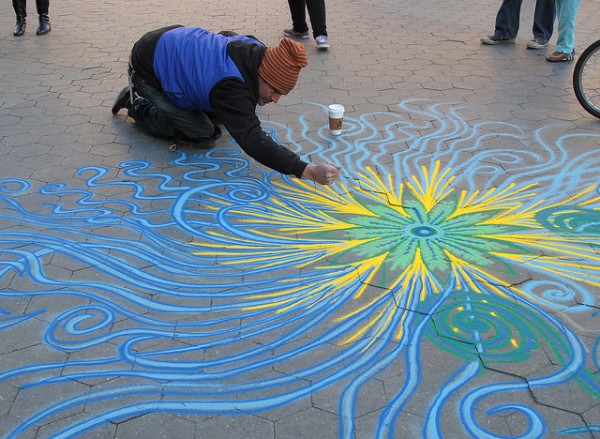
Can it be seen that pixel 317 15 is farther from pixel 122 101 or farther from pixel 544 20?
pixel 122 101

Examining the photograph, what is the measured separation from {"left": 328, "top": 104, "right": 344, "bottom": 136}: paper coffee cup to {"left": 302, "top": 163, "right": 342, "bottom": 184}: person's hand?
113 centimetres

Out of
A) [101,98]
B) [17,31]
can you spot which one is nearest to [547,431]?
[101,98]

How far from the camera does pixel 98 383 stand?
88.5 inches

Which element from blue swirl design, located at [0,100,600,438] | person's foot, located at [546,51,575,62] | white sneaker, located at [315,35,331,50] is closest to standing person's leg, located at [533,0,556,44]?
person's foot, located at [546,51,575,62]

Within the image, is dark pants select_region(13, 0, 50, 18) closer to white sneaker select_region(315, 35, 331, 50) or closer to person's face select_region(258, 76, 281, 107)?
white sneaker select_region(315, 35, 331, 50)

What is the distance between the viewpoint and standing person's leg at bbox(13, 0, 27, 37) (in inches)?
260

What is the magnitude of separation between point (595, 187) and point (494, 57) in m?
2.90

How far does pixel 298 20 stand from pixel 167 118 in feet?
10.4

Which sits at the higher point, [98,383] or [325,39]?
[325,39]

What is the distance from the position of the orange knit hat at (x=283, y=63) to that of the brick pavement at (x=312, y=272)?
26.6 inches

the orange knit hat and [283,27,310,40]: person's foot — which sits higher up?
the orange knit hat

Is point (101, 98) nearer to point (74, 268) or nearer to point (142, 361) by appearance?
point (74, 268)

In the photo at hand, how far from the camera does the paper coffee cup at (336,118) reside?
423cm

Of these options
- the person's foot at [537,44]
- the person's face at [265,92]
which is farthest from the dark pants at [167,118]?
the person's foot at [537,44]
